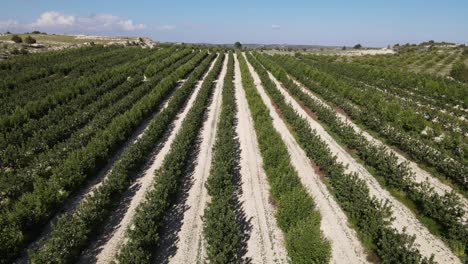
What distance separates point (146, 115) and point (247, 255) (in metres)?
17.6

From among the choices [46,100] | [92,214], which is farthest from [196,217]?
[46,100]

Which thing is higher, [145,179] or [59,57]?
[59,57]

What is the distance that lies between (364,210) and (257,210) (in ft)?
14.1

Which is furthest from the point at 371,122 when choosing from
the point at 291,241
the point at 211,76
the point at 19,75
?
the point at 19,75

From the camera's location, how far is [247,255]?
34.6 ft

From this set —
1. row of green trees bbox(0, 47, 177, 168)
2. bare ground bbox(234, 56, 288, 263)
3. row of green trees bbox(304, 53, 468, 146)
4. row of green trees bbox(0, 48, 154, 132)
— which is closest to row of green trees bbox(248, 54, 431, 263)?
bare ground bbox(234, 56, 288, 263)

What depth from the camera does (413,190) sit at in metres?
13.8

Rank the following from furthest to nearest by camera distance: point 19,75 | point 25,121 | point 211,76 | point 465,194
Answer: point 211,76 → point 19,75 → point 25,121 → point 465,194

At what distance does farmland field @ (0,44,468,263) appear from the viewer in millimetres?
10273

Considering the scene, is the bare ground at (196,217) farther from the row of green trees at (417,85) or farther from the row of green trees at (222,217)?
the row of green trees at (417,85)

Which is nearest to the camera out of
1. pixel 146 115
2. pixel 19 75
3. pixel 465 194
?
pixel 465 194

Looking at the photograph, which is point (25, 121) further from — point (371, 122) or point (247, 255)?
point (371, 122)

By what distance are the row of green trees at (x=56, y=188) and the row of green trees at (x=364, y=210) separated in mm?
11885

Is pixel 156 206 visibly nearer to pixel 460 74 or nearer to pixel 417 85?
pixel 417 85
